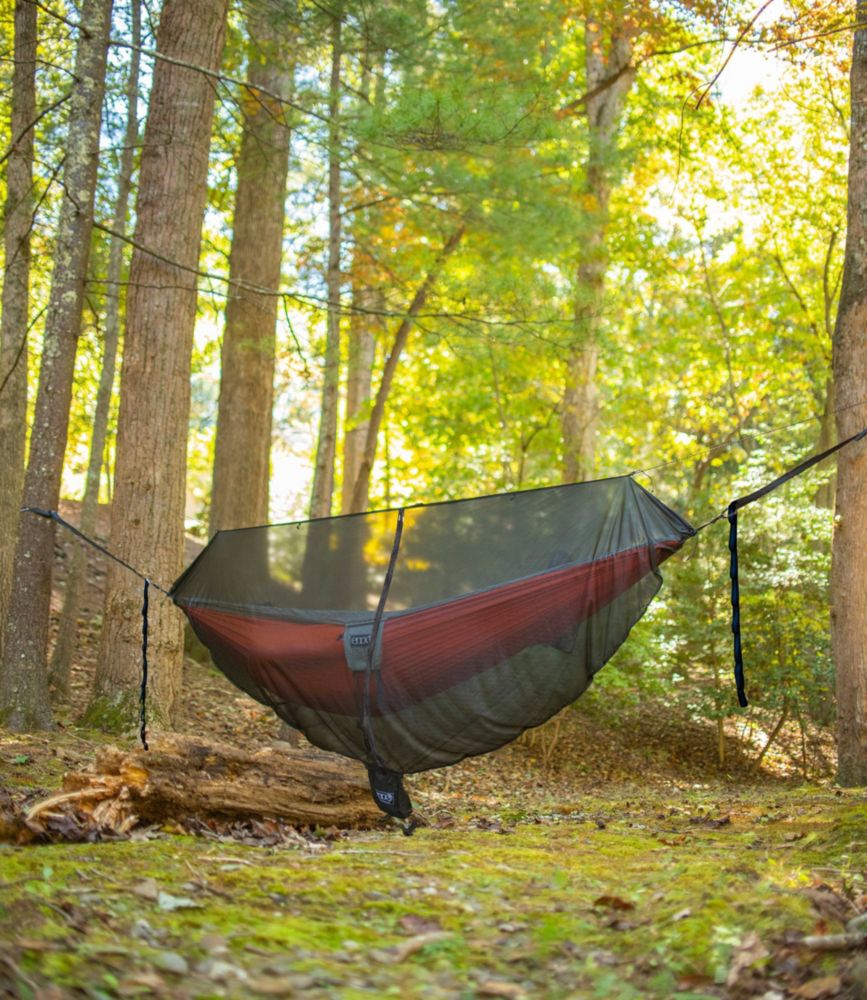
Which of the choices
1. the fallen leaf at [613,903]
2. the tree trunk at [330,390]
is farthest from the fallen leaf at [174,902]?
the tree trunk at [330,390]

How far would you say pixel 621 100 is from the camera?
25.8ft

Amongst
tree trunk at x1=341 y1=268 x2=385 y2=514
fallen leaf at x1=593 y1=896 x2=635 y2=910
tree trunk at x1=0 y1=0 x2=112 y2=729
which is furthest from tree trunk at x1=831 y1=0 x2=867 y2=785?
tree trunk at x1=341 y1=268 x2=385 y2=514

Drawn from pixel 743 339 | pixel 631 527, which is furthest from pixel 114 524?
pixel 743 339

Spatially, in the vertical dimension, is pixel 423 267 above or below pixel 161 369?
above

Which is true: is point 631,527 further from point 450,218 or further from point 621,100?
point 621,100

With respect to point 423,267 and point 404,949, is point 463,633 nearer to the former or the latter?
point 404,949

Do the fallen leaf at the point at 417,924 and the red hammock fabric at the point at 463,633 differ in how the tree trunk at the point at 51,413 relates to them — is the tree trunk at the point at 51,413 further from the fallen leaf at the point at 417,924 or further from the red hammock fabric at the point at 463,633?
the fallen leaf at the point at 417,924

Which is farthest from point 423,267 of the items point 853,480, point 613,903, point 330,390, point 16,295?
point 613,903

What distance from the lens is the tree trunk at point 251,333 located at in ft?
20.0

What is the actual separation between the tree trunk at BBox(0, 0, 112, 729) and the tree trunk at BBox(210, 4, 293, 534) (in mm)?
2204

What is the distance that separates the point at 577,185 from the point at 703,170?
2.78 meters

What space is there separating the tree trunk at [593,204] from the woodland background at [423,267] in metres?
0.03

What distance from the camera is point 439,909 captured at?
75.3 inches

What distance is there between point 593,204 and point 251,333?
2827 mm
